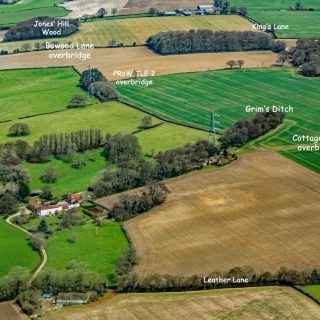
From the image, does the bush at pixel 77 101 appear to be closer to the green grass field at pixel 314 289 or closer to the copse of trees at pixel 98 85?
the copse of trees at pixel 98 85

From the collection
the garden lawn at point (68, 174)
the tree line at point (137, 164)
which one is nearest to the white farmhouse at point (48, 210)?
the tree line at point (137, 164)

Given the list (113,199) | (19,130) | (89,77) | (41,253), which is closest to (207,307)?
(41,253)

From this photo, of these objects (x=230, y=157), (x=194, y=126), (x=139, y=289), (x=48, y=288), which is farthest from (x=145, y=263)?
(x=194, y=126)

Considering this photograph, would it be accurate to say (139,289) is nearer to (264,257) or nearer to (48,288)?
(48,288)

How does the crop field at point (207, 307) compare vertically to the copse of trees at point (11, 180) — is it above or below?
below

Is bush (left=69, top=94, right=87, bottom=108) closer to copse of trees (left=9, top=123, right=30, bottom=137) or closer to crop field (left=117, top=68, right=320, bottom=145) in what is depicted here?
crop field (left=117, top=68, right=320, bottom=145)
